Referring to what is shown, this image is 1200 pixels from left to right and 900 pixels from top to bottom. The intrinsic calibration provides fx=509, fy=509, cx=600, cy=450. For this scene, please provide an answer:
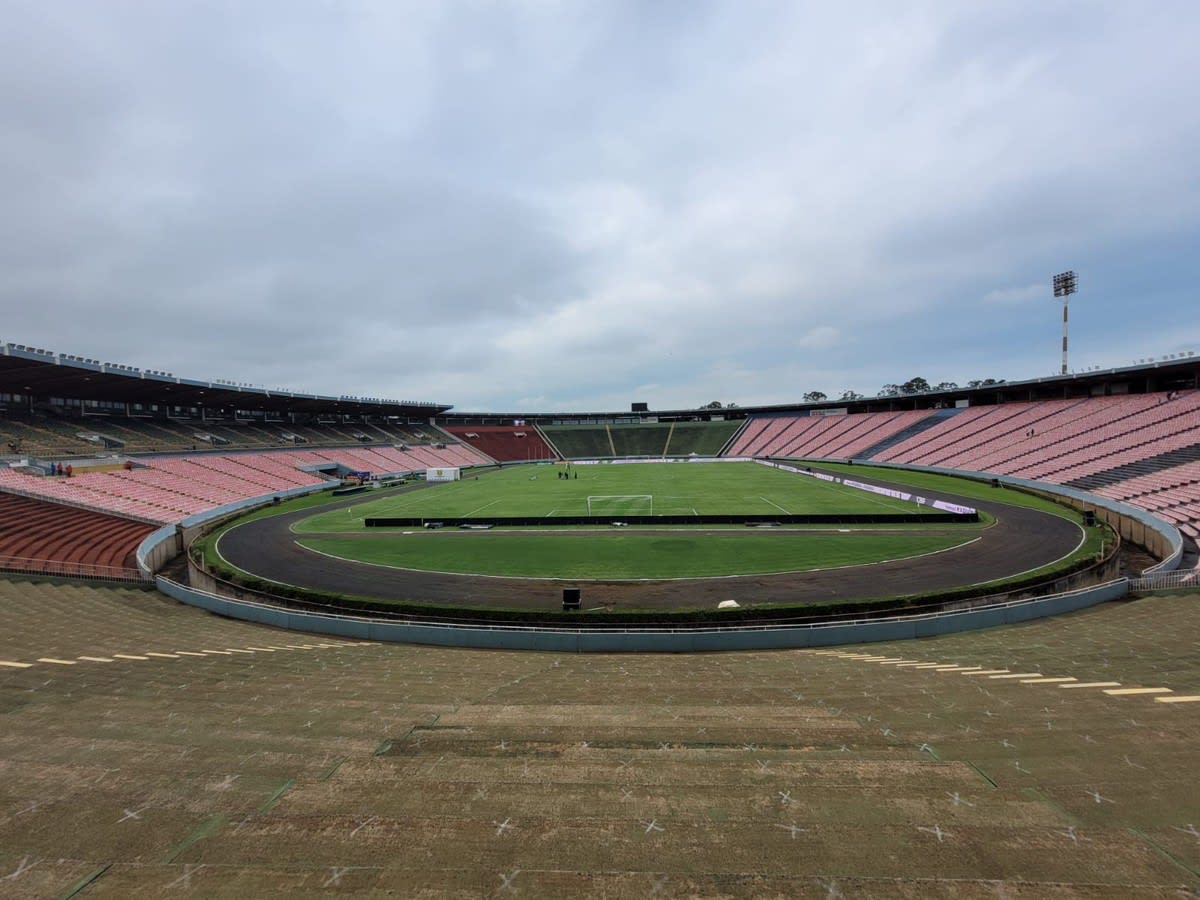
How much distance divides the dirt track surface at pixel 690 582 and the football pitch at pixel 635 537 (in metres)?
1.23

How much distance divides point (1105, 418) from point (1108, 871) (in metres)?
74.8

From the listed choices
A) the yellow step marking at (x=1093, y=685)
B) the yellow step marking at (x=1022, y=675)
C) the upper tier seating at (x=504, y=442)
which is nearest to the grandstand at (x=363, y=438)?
the upper tier seating at (x=504, y=442)

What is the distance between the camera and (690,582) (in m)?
25.0

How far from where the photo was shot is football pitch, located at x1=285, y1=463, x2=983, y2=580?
28156 millimetres

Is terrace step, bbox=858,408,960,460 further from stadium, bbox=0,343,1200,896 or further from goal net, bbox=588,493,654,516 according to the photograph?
goal net, bbox=588,493,654,516

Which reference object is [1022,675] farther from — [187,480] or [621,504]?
[187,480]

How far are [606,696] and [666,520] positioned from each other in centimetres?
2855

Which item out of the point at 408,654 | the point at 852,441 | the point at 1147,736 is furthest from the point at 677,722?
the point at 852,441

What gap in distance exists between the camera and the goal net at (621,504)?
44312mm

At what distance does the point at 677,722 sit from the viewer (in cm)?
957

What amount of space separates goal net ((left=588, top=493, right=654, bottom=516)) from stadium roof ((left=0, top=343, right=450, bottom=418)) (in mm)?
49694

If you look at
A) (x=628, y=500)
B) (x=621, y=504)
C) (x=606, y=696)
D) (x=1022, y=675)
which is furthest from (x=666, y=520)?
(x=606, y=696)

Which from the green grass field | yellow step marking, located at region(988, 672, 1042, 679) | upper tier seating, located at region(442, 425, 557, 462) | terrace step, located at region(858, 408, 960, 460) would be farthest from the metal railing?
upper tier seating, located at region(442, 425, 557, 462)

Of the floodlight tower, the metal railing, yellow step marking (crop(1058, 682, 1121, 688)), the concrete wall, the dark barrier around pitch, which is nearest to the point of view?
yellow step marking (crop(1058, 682, 1121, 688))
